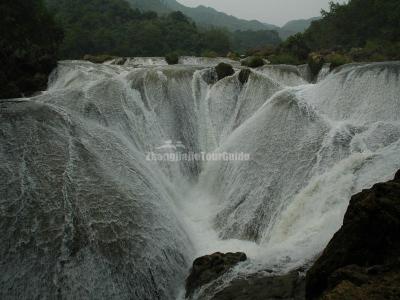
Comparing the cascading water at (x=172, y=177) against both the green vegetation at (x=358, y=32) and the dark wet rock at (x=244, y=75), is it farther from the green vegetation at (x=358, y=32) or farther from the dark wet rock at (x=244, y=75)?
the green vegetation at (x=358, y=32)

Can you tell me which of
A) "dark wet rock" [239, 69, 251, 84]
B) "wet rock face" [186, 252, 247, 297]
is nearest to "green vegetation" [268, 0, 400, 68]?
"dark wet rock" [239, 69, 251, 84]

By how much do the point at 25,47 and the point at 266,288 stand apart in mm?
18196

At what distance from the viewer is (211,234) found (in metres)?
9.68

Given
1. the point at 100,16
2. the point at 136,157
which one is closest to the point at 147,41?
the point at 100,16

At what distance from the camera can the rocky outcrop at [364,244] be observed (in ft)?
15.3

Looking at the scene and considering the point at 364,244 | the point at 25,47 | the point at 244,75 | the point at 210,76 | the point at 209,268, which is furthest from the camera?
the point at 25,47

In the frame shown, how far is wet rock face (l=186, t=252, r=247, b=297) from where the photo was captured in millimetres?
7230

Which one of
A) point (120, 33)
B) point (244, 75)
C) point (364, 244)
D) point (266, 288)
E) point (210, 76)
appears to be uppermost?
point (120, 33)

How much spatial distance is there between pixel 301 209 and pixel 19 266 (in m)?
5.49

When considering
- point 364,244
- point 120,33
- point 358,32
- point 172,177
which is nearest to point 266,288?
point 364,244

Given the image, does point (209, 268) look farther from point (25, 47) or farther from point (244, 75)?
point (25, 47)

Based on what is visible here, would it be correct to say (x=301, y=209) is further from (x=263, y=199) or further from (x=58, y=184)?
(x=58, y=184)

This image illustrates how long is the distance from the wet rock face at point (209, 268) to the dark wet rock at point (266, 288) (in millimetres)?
485

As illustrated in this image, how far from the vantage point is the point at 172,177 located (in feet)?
39.1
